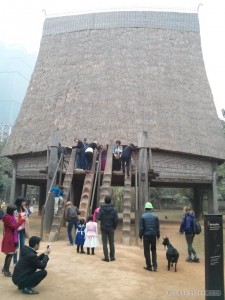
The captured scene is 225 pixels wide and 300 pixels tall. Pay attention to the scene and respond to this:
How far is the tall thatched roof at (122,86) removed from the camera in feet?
52.9

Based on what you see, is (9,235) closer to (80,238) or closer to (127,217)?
(80,238)

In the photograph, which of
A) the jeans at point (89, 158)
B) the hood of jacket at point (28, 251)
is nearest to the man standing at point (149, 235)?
the hood of jacket at point (28, 251)

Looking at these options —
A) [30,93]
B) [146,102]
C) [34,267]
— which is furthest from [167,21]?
[34,267]

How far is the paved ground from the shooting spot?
520 centimetres

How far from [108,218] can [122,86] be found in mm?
10827

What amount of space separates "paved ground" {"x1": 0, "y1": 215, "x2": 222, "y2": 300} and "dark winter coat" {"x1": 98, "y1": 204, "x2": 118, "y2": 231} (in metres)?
0.77

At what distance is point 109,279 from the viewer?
19.7 feet

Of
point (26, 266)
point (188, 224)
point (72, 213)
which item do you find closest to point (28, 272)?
point (26, 266)

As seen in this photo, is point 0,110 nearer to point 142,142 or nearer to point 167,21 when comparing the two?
point 167,21

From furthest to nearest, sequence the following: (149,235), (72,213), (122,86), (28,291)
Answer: (122,86) < (72,213) < (149,235) < (28,291)

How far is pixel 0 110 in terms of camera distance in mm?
90562

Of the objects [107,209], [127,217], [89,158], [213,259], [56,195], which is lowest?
[213,259]

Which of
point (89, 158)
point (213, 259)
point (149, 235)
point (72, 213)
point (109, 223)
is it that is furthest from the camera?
point (89, 158)

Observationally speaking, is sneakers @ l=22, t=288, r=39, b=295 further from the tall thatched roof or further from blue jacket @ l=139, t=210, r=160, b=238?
the tall thatched roof
